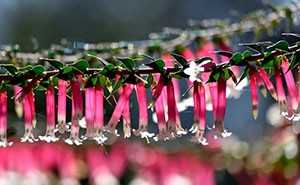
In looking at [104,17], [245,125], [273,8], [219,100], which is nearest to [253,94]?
[219,100]

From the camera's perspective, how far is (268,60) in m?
0.66

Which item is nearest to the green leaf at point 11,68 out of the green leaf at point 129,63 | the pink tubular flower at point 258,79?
the green leaf at point 129,63

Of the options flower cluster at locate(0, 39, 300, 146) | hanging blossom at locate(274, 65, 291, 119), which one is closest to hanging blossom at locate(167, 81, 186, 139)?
flower cluster at locate(0, 39, 300, 146)

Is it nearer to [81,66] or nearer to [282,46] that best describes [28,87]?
[81,66]

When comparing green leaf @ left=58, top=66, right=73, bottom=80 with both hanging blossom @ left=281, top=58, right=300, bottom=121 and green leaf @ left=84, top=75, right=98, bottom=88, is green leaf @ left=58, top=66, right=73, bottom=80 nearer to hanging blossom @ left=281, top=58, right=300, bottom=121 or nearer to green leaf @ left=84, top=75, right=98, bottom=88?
green leaf @ left=84, top=75, right=98, bottom=88

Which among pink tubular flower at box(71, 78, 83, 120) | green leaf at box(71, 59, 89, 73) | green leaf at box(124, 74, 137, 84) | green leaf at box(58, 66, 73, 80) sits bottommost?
pink tubular flower at box(71, 78, 83, 120)

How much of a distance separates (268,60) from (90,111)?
208 mm

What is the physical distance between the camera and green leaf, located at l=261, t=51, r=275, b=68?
0.65m

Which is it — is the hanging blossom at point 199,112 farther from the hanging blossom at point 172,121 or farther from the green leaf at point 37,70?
the green leaf at point 37,70

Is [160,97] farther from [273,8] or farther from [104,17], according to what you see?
[104,17]

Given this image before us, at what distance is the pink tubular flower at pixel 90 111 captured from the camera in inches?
29.1

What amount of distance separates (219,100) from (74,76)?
15cm

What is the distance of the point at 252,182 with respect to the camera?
5.40ft

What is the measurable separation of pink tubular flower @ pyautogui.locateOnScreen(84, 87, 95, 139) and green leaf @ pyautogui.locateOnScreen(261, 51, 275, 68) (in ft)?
0.59
